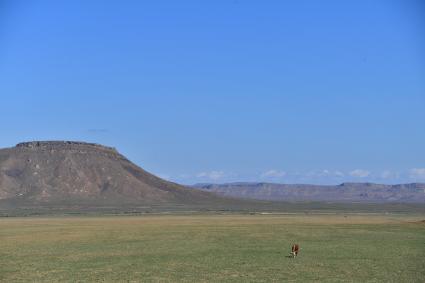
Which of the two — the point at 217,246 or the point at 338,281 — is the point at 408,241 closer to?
the point at 217,246

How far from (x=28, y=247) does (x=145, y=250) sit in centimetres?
1026

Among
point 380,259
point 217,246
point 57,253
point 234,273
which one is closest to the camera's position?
point 234,273

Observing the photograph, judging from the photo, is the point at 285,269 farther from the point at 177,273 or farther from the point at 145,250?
the point at 145,250

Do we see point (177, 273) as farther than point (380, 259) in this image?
No

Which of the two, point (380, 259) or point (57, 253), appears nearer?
point (380, 259)

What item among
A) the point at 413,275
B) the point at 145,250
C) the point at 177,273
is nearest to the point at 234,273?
the point at 177,273

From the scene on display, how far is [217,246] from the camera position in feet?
162

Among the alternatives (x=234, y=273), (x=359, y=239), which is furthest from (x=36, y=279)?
(x=359, y=239)

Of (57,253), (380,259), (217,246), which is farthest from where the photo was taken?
(217,246)

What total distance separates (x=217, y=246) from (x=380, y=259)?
45.2 ft

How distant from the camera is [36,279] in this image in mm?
32094

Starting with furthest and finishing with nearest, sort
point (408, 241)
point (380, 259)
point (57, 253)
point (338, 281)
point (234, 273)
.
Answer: point (408, 241) < point (57, 253) < point (380, 259) < point (234, 273) < point (338, 281)

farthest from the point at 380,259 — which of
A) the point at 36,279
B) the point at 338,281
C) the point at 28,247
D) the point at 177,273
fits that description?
the point at 28,247

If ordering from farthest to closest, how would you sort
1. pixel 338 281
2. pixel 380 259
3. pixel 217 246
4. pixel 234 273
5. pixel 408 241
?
pixel 408 241 < pixel 217 246 < pixel 380 259 < pixel 234 273 < pixel 338 281
